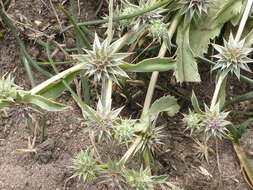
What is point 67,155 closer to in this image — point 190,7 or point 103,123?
point 103,123

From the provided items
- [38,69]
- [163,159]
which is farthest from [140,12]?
[163,159]

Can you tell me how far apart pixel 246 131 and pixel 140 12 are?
0.80 metres

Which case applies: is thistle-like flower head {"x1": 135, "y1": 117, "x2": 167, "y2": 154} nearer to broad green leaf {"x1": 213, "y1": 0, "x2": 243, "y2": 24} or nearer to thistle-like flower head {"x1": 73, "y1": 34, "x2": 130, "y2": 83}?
thistle-like flower head {"x1": 73, "y1": 34, "x2": 130, "y2": 83}

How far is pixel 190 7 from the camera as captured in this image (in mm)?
1808

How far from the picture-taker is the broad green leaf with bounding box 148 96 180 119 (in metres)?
1.76

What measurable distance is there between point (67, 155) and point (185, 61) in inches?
27.5

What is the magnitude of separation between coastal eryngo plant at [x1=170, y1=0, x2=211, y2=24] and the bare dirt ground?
1.11ft

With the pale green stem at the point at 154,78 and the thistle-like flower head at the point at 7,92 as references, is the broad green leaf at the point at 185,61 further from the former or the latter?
the thistle-like flower head at the point at 7,92

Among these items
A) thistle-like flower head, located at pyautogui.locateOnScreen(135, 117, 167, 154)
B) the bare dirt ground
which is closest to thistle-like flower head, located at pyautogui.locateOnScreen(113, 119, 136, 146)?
thistle-like flower head, located at pyautogui.locateOnScreen(135, 117, 167, 154)

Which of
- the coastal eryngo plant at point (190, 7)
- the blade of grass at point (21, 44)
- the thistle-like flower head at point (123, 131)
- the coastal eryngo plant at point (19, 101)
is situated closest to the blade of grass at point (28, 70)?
the blade of grass at point (21, 44)

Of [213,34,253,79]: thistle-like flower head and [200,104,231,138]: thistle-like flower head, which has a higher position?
[213,34,253,79]: thistle-like flower head

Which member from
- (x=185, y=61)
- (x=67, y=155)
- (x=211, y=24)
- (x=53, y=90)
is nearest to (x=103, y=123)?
(x=53, y=90)

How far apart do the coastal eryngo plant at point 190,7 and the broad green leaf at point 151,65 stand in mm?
284

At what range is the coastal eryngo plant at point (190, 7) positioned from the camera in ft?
5.93
